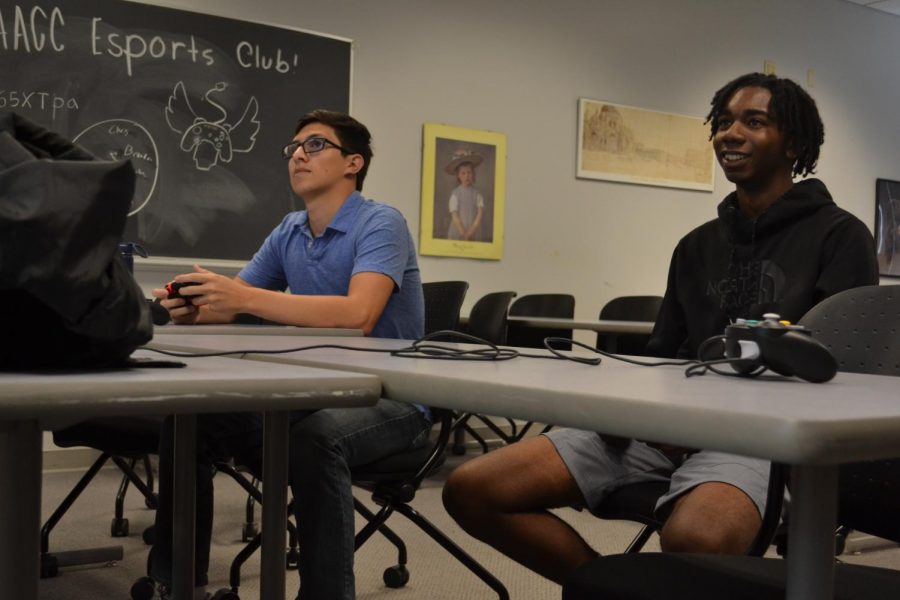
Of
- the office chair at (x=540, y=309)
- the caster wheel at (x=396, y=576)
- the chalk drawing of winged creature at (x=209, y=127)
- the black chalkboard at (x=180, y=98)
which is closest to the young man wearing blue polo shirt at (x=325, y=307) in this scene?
the caster wheel at (x=396, y=576)

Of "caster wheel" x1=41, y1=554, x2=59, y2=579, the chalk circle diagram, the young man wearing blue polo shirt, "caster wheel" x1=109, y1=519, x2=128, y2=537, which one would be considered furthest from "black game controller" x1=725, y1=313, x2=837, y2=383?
the chalk circle diagram

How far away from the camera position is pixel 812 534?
2.18 feet

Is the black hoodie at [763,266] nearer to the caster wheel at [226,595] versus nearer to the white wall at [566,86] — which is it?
the caster wheel at [226,595]

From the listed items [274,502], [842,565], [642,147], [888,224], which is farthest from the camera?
[888,224]

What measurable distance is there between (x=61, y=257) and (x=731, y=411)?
51cm

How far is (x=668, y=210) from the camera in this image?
17.9 feet

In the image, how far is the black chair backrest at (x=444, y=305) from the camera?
2.59 metres

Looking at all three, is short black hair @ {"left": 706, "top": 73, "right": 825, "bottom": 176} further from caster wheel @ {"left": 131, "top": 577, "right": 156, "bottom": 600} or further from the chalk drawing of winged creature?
the chalk drawing of winged creature

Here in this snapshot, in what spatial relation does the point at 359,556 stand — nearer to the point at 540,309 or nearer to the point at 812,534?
the point at 812,534

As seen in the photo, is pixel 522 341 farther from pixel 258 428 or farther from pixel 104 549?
pixel 258 428

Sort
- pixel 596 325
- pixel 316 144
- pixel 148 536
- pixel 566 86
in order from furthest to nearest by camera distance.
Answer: pixel 566 86, pixel 596 325, pixel 148 536, pixel 316 144

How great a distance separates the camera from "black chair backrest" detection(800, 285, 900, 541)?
1.24 m

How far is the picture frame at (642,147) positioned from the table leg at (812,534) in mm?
4533

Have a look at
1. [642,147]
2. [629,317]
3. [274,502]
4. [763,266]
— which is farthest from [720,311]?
[642,147]
